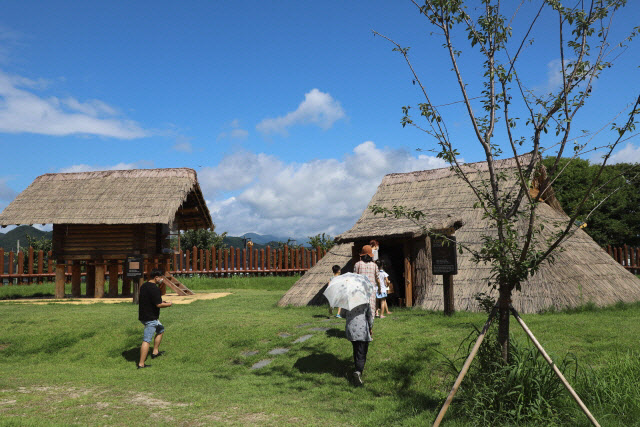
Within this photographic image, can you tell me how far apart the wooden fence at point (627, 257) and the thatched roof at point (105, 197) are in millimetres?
22897

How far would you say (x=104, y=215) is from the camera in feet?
63.5

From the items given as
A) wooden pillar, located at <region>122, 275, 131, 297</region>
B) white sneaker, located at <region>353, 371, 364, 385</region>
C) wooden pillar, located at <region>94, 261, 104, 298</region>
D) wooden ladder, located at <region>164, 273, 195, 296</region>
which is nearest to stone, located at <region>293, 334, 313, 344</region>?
white sneaker, located at <region>353, 371, 364, 385</region>

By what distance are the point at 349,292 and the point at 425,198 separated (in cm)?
981

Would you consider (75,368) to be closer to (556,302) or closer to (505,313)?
(505,313)

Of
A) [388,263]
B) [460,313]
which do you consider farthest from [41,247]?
[460,313]

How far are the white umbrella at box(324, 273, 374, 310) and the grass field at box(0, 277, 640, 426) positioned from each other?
45.3 inches

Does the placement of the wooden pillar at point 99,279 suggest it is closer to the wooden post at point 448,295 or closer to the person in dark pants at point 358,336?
the wooden post at point 448,295

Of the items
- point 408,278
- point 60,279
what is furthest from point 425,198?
point 60,279

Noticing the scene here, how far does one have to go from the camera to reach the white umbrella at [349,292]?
7.93m

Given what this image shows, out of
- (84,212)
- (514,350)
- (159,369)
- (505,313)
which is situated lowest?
(159,369)

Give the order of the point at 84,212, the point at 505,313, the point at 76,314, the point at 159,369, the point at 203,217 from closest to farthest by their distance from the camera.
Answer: the point at 505,313 < the point at 159,369 < the point at 76,314 < the point at 84,212 < the point at 203,217

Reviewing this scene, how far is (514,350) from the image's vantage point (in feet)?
20.4

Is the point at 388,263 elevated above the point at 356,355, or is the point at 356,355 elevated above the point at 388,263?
the point at 388,263

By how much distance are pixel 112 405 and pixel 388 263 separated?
28.1 ft
